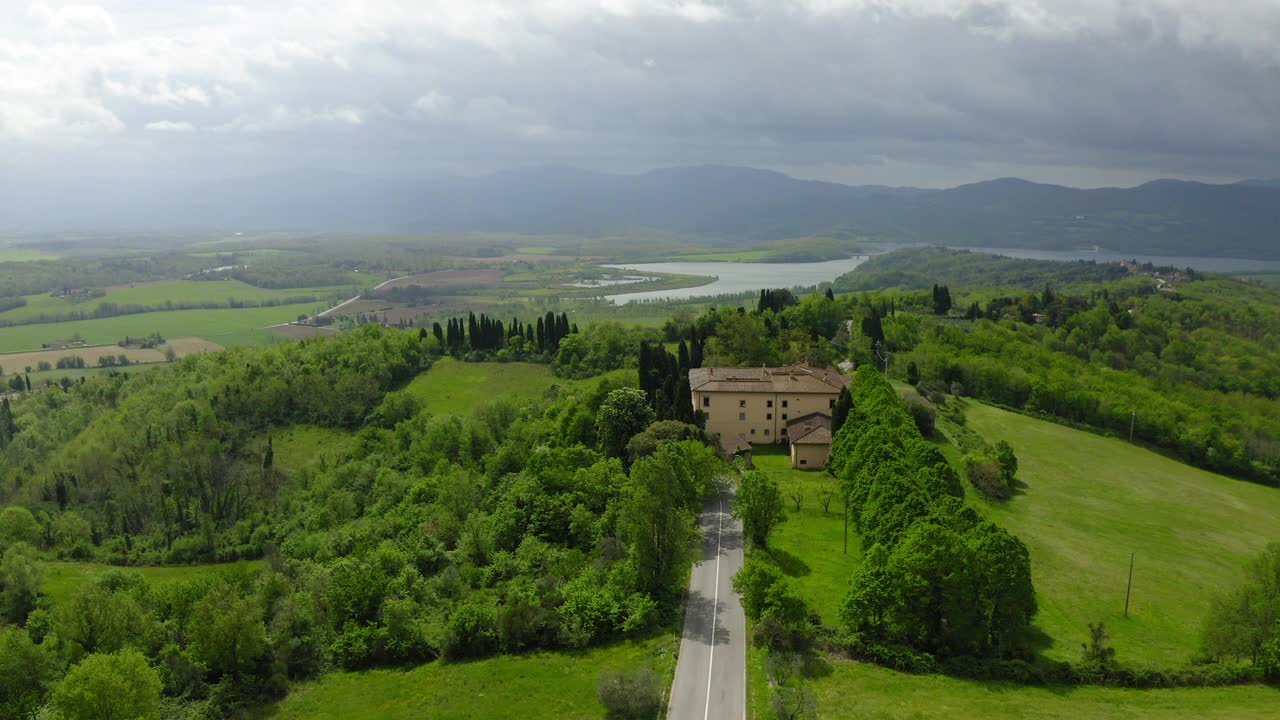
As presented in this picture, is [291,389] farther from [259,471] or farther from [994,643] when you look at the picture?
[994,643]

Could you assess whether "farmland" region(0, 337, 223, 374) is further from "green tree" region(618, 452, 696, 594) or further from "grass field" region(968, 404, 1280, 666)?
"grass field" region(968, 404, 1280, 666)

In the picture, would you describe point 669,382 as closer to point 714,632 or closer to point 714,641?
point 714,632

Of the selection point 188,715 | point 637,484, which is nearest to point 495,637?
point 637,484

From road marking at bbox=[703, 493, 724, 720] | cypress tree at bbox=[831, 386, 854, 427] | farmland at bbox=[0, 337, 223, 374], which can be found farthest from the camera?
farmland at bbox=[0, 337, 223, 374]

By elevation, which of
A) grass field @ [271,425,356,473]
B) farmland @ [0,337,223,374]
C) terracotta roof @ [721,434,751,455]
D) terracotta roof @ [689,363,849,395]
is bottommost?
grass field @ [271,425,356,473]

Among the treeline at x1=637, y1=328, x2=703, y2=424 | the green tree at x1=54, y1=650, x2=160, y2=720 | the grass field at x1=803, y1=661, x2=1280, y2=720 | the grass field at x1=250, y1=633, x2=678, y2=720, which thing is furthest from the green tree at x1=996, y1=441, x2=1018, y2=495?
the green tree at x1=54, y1=650, x2=160, y2=720

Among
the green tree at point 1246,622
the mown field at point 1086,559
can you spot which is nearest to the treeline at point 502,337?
the mown field at point 1086,559
